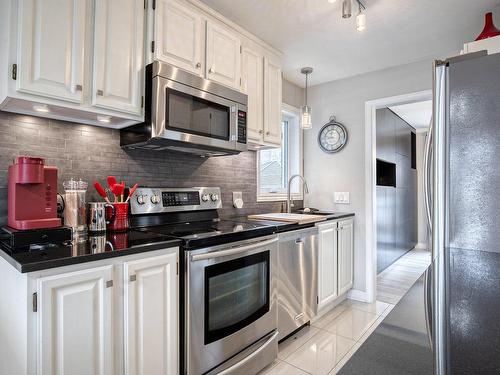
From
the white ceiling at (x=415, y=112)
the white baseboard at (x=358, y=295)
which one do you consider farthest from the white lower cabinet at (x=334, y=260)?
the white ceiling at (x=415, y=112)

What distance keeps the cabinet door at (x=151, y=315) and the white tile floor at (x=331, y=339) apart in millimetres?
850

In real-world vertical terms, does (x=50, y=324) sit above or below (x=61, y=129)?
below

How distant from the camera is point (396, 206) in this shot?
4.91m

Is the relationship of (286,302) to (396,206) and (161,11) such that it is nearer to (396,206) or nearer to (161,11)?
(161,11)

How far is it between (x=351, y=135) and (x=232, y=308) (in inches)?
95.4

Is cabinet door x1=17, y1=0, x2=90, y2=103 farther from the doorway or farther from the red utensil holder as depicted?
the doorway

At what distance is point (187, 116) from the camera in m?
1.84

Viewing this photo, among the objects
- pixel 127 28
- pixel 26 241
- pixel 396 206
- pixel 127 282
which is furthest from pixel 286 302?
pixel 396 206

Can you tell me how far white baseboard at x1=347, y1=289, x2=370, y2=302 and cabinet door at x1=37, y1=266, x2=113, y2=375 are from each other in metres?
2.71

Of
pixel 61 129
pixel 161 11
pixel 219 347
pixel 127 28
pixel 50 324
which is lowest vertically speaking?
pixel 219 347

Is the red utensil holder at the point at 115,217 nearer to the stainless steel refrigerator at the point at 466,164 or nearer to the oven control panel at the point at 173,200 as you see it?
the oven control panel at the point at 173,200

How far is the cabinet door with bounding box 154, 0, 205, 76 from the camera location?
1.73 meters

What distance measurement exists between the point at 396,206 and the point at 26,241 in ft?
16.4

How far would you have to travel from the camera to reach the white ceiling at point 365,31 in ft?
6.77
